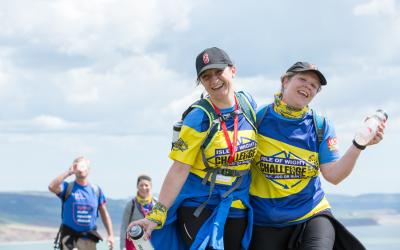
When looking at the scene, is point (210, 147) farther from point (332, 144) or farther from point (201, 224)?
point (332, 144)

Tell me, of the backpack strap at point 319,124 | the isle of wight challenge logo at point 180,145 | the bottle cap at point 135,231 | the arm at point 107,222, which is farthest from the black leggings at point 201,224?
the arm at point 107,222

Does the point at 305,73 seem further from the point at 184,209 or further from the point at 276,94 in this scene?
the point at 184,209

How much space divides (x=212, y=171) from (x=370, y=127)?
1.18 metres

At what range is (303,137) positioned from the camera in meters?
6.96

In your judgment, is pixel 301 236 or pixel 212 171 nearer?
pixel 212 171

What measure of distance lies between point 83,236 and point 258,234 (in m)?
7.86

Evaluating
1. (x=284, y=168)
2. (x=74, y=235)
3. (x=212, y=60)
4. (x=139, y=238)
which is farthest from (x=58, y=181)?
(x=212, y=60)

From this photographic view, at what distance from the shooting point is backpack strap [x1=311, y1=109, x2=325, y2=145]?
697 centimetres

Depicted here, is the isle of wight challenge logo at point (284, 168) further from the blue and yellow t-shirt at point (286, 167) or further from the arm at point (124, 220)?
the arm at point (124, 220)

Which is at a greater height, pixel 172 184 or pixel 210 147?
pixel 210 147

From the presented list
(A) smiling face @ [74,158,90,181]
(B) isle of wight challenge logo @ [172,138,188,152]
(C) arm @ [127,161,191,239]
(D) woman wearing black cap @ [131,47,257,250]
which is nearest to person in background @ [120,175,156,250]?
(A) smiling face @ [74,158,90,181]

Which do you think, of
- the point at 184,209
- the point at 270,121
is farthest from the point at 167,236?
the point at 270,121

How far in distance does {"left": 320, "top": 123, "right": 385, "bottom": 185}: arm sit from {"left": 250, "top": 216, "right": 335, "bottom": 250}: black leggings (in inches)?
13.5

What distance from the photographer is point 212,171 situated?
670 cm
